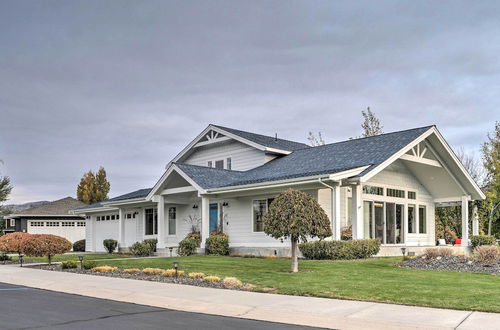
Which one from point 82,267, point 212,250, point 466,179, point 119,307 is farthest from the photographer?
point 466,179

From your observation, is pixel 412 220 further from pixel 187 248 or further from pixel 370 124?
pixel 370 124

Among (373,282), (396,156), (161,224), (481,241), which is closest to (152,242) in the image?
(161,224)

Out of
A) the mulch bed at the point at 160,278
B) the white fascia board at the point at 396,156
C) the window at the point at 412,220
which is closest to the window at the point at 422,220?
the window at the point at 412,220

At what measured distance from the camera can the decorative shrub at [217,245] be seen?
26234 millimetres

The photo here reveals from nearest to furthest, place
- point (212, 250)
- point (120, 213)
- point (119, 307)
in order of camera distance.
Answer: point (119, 307), point (212, 250), point (120, 213)

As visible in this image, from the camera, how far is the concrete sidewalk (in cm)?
941

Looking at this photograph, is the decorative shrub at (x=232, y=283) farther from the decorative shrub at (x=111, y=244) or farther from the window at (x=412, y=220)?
the decorative shrub at (x=111, y=244)

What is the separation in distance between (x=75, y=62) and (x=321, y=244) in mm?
13409

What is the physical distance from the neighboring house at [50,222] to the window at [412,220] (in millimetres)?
29338

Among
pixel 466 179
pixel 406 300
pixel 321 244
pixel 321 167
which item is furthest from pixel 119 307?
pixel 466 179

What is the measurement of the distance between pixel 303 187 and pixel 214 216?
21.7 feet

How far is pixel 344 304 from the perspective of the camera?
37.2 feet

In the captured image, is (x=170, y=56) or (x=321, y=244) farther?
(x=170, y=56)

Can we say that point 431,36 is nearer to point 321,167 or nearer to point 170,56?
point 321,167
